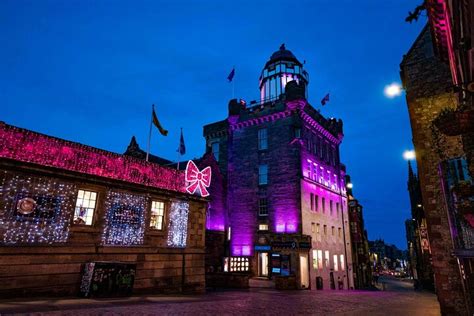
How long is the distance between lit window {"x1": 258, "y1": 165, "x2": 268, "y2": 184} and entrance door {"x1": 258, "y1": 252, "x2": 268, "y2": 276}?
7905 mm

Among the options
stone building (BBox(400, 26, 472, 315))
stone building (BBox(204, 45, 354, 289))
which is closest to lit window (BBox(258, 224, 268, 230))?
stone building (BBox(204, 45, 354, 289))

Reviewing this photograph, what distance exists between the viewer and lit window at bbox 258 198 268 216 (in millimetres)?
33000

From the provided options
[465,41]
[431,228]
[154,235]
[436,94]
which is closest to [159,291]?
[154,235]

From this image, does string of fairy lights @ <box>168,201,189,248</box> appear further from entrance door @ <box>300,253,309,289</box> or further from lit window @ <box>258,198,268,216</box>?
lit window @ <box>258,198,268,216</box>

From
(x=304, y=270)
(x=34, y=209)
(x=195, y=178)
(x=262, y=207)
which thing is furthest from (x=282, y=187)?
(x=34, y=209)

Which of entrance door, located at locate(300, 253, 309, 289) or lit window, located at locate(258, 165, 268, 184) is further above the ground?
lit window, located at locate(258, 165, 268, 184)

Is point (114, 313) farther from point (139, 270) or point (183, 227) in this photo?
point (183, 227)

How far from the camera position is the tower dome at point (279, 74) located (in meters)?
39.7

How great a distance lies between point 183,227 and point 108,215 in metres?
4.72

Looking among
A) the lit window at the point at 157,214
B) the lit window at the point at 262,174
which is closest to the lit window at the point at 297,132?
the lit window at the point at 262,174

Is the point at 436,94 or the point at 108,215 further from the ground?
the point at 436,94

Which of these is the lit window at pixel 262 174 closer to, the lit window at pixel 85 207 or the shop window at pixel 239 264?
the shop window at pixel 239 264

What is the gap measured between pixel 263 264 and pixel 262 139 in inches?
550

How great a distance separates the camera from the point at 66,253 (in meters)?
12.7
